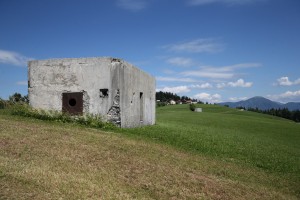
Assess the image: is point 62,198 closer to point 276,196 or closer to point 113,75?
point 276,196

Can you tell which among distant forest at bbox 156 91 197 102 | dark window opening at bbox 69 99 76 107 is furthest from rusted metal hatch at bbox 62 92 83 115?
distant forest at bbox 156 91 197 102

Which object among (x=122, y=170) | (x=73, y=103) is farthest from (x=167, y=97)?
(x=122, y=170)

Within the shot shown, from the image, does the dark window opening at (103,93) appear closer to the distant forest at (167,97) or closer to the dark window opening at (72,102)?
the dark window opening at (72,102)

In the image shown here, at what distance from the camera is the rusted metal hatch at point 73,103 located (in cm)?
1585

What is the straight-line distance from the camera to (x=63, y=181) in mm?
6930

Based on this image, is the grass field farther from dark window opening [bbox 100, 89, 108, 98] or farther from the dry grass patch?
dark window opening [bbox 100, 89, 108, 98]

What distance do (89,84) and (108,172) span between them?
849 centimetres

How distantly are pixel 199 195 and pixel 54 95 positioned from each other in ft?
36.6

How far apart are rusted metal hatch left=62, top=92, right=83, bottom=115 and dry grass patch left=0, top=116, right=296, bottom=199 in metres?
3.92

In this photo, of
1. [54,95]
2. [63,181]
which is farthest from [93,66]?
[63,181]

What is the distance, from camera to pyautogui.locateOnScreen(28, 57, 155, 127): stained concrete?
15.6 meters

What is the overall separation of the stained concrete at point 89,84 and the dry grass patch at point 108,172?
382cm

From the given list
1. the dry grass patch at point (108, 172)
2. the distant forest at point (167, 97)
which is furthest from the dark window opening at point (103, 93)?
the distant forest at point (167, 97)

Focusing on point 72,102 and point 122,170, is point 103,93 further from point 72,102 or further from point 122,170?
point 122,170
